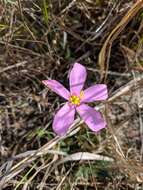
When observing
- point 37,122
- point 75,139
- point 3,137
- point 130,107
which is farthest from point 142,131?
point 3,137

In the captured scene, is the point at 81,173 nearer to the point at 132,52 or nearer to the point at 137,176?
the point at 137,176

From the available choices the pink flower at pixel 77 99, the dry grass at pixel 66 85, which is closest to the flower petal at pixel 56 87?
the pink flower at pixel 77 99

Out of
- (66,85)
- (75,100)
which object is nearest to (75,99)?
(75,100)

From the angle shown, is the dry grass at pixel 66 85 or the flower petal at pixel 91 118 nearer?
the flower petal at pixel 91 118

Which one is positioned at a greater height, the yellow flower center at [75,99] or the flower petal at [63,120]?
the yellow flower center at [75,99]

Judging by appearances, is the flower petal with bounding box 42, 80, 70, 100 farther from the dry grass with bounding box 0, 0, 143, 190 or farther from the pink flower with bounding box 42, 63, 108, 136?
the dry grass with bounding box 0, 0, 143, 190

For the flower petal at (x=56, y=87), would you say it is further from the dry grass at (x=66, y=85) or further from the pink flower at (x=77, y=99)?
the dry grass at (x=66, y=85)

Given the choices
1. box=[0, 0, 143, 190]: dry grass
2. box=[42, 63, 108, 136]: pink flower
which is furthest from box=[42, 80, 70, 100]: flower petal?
box=[0, 0, 143, 190]: dry grass
